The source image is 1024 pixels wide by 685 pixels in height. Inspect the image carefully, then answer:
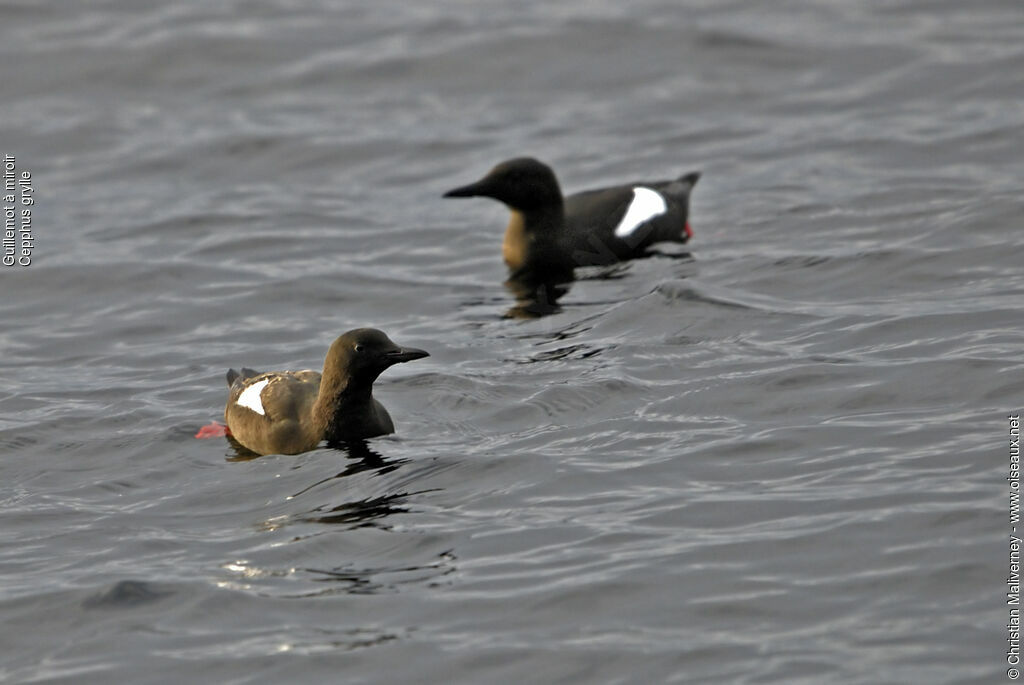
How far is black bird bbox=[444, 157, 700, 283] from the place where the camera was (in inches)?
512

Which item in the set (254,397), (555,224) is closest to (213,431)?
(254,397)

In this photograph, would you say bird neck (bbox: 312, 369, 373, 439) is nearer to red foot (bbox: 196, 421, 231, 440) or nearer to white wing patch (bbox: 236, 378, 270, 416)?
white wing patch (bbox: 236, 378, 270, 416)

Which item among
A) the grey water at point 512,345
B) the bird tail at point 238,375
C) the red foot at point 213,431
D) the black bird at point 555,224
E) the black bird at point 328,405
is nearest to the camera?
the grey water at point 512,345

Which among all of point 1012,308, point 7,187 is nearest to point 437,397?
point 1012,308

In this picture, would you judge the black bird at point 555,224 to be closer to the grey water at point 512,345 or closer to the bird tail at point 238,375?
the grey water at point 512,345

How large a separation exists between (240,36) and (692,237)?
8.49 m

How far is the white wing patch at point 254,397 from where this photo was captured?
9.46 m

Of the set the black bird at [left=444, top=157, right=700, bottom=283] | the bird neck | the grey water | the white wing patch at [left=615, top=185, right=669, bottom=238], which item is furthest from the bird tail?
the white wing patch at [left=615, top=185, right=669, bottom=238]

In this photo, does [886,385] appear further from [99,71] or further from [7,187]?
[99,71]

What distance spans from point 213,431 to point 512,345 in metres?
2.36

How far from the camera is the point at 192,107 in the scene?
59.7 ft

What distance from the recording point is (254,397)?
956cm

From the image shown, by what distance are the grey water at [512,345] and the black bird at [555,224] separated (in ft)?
1.00

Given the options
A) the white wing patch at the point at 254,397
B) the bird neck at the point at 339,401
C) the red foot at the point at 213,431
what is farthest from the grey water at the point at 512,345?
the white wing patch at the point at 254,397
